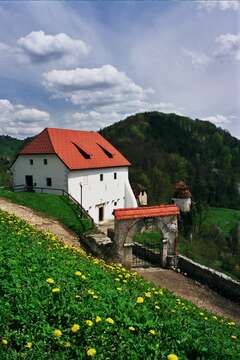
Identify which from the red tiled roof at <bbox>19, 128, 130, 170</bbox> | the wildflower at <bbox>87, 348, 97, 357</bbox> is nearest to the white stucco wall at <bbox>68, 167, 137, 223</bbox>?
the red tiled roof at <bbox>19, 128, 130, 170</bbox>

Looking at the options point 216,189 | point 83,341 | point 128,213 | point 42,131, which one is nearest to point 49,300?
point 83,341

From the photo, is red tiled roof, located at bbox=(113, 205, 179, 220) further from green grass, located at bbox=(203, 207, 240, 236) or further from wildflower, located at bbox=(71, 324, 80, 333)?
green grass, located at bbox=(203, 207, 240, 236)

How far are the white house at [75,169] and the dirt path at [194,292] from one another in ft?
47.0

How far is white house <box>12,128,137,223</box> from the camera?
95.1 feet

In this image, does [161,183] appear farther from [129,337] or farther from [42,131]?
[129,337]

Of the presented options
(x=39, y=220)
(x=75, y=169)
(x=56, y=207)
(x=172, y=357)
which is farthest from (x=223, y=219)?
(x=172, y=357)

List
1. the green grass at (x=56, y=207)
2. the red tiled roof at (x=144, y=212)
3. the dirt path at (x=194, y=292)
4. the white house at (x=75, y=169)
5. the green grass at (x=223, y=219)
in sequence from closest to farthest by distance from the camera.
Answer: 1. the dirt path at (x=194, y=292)
2. the red tiled roof at (x=144, y=212)
3. the green grass at (x=56, y=207)
4. the white house at (x=75, y=169)
5. the green grass at (x=223, y=219)

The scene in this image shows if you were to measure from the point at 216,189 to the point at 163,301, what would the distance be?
9249 centimetres

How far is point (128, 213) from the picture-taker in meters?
16.7

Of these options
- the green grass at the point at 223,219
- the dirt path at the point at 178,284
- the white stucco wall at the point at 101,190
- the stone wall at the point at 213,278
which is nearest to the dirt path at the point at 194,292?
the dirt path at the point at 178,284

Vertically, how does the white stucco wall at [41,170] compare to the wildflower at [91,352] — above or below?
above

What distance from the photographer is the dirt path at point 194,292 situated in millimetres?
13302

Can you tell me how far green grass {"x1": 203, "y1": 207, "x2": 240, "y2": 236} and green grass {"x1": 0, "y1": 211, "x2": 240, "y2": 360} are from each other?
63666 millimetres

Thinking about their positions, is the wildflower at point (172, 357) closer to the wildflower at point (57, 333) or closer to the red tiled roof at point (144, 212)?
the wildflower at point (57, 333)
